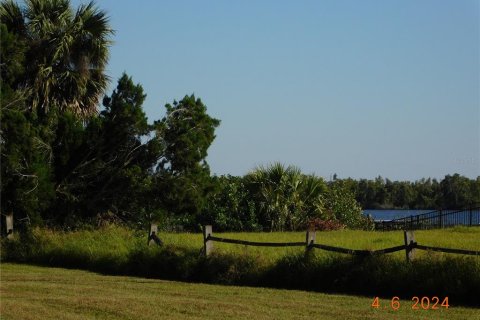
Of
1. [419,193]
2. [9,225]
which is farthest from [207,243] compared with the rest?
[419,193]

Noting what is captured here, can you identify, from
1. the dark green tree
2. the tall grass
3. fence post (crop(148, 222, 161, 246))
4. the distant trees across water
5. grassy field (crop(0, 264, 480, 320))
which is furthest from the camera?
the distant trees across water

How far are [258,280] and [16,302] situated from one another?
5.57 meters

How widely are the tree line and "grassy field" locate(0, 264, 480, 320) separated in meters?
8.48

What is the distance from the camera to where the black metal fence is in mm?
38444

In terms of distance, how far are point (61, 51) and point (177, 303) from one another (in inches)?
627

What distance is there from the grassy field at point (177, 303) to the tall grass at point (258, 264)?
0.69m

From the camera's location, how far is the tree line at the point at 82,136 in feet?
82.2

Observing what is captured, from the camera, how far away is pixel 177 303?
534 inches

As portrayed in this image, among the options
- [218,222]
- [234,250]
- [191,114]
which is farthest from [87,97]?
[234,250]

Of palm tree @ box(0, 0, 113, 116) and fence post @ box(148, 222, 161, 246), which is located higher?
palm tree @ box(0, 0, 113, 116)

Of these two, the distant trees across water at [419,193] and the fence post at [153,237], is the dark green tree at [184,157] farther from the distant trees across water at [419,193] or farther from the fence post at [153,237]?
the distant trees across water at [419,193]

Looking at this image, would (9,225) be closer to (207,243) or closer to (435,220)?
(207,243)

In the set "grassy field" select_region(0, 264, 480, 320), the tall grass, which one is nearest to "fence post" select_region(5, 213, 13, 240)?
the tall grass

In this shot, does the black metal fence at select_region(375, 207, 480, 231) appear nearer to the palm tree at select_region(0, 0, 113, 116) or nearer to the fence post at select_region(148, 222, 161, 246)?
the palm tree at select_region(0, 0, 113, 116)
